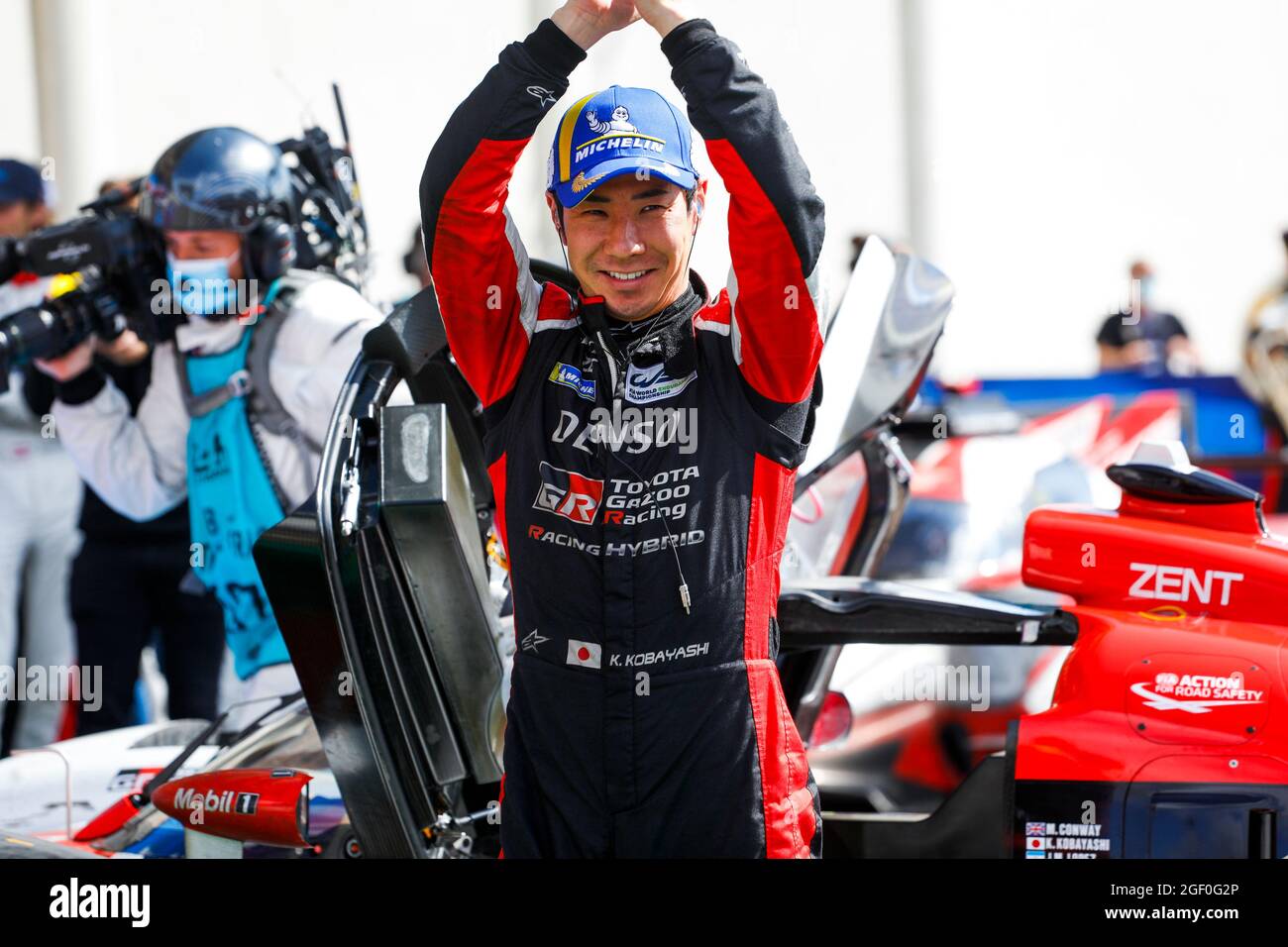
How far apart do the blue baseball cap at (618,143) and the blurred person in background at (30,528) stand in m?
3.75

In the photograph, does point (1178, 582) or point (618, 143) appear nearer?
point (618, 143)

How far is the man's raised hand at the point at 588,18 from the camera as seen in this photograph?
212 cm

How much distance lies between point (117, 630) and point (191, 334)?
1.46 meters

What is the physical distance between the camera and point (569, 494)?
220 centimetres

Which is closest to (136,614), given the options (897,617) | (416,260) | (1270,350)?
(416,260)

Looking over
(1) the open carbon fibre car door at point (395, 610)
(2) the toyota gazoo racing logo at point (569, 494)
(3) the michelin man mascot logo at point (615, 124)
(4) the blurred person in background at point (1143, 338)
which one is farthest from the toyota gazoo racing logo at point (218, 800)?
(4) the blurred person in background at point (1143, 338)

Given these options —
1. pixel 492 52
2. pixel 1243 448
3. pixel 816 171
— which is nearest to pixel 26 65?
pixel 492 52

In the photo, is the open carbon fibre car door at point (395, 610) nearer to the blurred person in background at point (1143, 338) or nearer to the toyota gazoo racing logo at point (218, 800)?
the toyota gazoo racing logo at point (218, 800)

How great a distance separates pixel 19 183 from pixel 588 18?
13.9 ft

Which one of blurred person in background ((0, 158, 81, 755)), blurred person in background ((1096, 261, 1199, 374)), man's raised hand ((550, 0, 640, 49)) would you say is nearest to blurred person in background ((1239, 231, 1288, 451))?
blurred person in background ((1096, 261, 1199, 374))

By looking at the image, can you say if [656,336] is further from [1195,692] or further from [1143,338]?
[1143,338]

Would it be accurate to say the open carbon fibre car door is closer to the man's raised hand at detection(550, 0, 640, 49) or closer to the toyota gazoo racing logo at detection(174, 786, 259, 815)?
the toyota gazoo racing logo at detection(174, 786, 259, 815)

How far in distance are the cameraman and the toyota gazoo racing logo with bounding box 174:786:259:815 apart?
1.86 feet

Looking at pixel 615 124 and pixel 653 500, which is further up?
pixel 615 124
